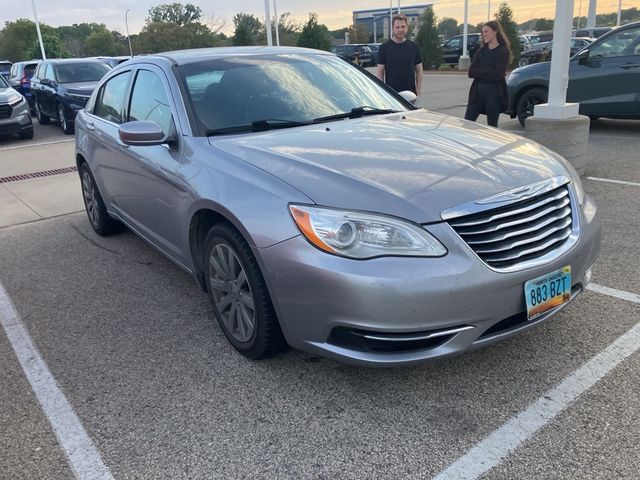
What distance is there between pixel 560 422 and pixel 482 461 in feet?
1.46

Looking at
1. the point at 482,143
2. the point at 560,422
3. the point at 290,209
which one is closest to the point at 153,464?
the point at 290,209

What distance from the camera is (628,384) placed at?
8.89 ft

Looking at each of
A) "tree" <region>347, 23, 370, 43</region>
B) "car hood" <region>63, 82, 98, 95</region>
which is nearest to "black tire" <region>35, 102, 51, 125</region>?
"car hood" <region>63, 82, 98, 95</region>

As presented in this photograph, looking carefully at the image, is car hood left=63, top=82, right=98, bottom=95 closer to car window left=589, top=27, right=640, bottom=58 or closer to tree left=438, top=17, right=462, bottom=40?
car window left=589, top=27, right=640, bottom=58

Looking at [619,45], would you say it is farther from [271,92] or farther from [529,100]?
[271,92]

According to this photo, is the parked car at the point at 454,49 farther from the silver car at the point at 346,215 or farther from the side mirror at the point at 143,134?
the side mirror at the point at 143,134

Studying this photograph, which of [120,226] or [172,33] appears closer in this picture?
[120,226]

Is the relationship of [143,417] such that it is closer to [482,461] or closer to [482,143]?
[482,461]

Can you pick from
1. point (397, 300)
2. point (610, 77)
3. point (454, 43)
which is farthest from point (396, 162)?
point (454, 43)

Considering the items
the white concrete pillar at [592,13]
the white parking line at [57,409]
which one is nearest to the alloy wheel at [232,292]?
the white parking line at [57,409]

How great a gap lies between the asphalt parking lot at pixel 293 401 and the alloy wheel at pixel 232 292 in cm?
20

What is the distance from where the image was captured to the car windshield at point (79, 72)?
45.3ft

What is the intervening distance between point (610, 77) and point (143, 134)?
26.1ft

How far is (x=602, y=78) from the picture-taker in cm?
893
